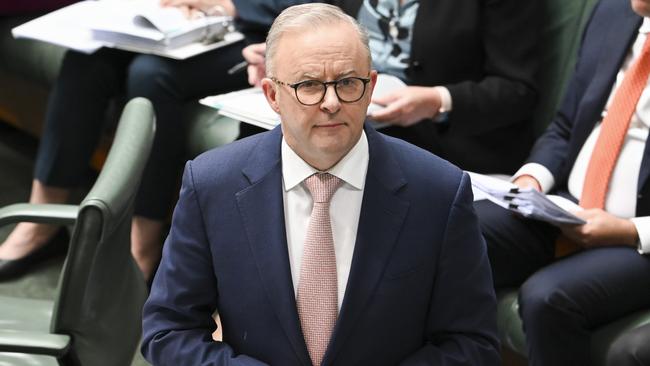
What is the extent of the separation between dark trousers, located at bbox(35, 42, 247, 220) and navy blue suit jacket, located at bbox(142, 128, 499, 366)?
145 cm

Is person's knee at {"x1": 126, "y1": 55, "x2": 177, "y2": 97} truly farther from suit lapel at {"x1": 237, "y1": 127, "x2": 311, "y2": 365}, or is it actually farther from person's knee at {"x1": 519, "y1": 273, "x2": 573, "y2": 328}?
suit lapel at {"x1": 237, "y1": 127, "x2": 311, "y2": 365}

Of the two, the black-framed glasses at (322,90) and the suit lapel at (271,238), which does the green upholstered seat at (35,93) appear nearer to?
the suit lapel at (271,238)

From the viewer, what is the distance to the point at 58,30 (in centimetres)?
318

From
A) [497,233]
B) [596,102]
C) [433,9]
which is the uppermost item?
[433,9]

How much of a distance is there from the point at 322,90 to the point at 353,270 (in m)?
0.31

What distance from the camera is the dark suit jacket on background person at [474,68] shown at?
9.23ft

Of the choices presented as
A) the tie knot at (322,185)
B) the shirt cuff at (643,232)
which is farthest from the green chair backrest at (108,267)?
Answer: the shirt cuff at (643,232)

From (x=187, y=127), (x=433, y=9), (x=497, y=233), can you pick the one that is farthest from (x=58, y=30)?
(x=497, y=233)

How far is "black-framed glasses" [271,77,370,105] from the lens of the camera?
5.39ft

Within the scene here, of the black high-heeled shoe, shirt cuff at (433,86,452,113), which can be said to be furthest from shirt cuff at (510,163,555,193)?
the black high-heeled shoe

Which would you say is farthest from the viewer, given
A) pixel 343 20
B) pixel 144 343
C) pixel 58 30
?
pixel 58 30

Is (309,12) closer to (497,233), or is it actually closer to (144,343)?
(144,343)

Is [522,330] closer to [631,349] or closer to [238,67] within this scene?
[631,349]

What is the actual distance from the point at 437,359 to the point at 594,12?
1342 mm
